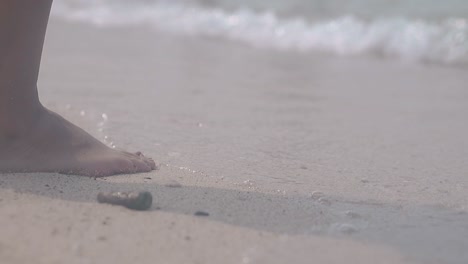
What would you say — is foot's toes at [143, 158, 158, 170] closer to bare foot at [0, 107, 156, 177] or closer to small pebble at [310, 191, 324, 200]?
bare foot at [0, 107, 156, 177]

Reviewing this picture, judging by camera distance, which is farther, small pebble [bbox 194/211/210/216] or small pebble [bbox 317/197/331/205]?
small pebble [bbox 317/197/331/205]

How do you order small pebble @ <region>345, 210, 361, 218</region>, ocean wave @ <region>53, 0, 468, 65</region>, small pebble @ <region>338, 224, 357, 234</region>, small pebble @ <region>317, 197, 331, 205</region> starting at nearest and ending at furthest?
1. small pebble @ <region>338, 224, 357, 234</region>
2. small pebble @ <region>345, 210, 361, 218</region>
3. small pebble @ <region>317, 197, 331, 205</region>
4. ocean wave @ <region>53, 0, 468, 65</region>

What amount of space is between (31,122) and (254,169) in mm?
642

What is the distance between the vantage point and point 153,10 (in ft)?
25.6

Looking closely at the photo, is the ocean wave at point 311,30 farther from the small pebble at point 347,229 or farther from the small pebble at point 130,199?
the small pebble at point 130,199

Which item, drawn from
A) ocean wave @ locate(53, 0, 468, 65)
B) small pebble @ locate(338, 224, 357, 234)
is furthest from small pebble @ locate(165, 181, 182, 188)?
ocean wave @ locate(53, 0, 468, 65)

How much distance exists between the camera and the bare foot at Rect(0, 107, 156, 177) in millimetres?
1843

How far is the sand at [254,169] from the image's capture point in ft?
4.63

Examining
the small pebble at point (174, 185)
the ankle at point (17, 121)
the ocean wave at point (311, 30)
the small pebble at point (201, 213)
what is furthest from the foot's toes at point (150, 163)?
the ocean wave at point (311, 30)

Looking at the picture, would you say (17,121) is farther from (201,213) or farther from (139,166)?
(201,213)

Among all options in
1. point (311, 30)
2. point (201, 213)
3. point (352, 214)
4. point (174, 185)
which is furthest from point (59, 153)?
point (311, 30)

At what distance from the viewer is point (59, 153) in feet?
6.27

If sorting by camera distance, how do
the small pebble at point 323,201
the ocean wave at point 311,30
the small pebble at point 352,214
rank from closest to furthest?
the small pebble at point 352,214 < the small pebble at point 323,201 < the ocean wave at point 311,30

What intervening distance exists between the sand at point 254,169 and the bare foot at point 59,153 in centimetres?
4
